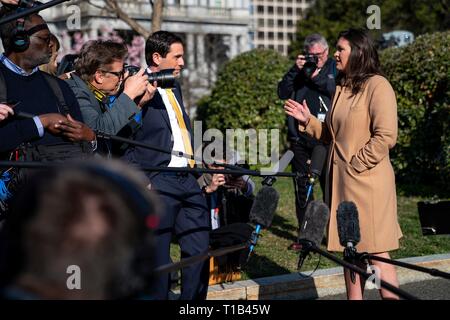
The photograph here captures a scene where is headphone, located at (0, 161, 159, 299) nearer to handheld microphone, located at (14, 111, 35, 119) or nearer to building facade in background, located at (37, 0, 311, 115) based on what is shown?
handheld microphone, located at (14, 111, 35, 119)

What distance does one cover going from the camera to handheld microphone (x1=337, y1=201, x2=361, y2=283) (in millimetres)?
3853

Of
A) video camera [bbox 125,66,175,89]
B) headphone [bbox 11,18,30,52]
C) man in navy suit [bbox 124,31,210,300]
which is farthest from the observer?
man in navy suit [bbox 124,31,210,300]

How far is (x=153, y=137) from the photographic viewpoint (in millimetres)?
4914

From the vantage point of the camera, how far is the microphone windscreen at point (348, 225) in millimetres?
3879

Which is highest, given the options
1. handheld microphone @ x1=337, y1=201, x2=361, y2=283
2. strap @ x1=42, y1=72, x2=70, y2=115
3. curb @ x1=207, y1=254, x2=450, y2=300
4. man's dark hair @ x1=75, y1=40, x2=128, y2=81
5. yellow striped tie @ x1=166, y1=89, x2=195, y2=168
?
man's dark hair @ x1=75, y1=40, x2=128, y2=81

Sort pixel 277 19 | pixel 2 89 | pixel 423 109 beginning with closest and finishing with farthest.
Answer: pixel 2 89 → pixel 423 109 → pixel 277 19

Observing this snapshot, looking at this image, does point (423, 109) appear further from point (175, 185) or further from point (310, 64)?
point (175, 185)

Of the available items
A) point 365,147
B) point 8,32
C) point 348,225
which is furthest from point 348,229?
point 8,32

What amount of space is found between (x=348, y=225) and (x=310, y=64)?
13.4 feet

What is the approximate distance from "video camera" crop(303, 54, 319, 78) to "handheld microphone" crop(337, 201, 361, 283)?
158 inches

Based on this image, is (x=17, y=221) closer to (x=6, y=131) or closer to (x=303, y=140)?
(x=6, y=131)

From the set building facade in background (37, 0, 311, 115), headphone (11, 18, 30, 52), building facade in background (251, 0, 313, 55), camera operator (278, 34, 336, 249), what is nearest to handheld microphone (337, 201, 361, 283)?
headphone (11, 18, 30, 52)
